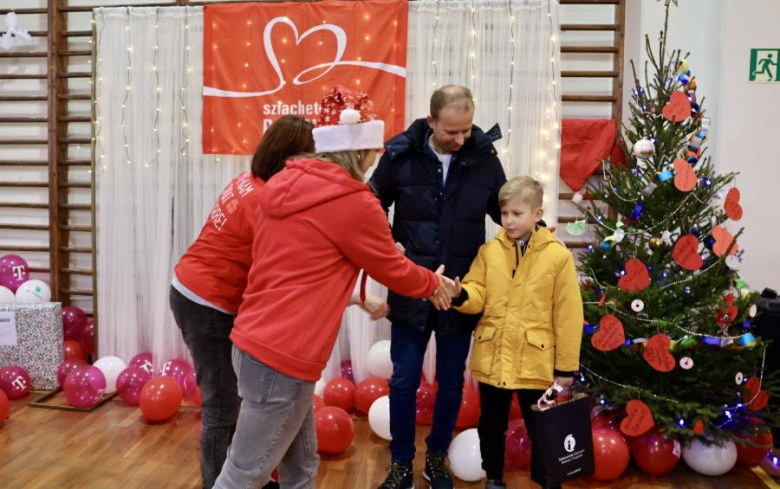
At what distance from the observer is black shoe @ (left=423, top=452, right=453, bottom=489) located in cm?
291

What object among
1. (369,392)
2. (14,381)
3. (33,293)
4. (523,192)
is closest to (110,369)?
(14,381)

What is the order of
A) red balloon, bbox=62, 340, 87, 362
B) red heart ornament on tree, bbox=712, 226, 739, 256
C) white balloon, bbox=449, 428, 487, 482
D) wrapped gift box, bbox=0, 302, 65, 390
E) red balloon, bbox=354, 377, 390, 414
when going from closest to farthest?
white balloon, bbox=449, 428, 487, 482
red heart ornament on tree, bbox=712, 226, 739, 256
red balloon, bbox=354, 377, 390, 414
wrapped gift box, bbox=0, 302, 65, 390
red balloon, bbox=62, 340, 87, 362

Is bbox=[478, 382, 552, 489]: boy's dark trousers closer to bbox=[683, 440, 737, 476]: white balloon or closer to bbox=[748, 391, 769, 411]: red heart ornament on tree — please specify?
bbox=[683, 440, 737, 476]: white balloon

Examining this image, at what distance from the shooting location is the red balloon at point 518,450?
3.24m

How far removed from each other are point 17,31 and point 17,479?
11.0 ft

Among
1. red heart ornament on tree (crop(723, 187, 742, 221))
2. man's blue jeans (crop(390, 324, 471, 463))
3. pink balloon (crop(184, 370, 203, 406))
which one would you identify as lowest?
pink balloon (crop(184, 370, 203, 406))

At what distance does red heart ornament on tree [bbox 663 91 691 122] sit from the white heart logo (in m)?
1.62

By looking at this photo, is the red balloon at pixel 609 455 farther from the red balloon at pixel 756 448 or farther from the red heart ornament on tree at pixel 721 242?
the red heart ornament on tree at pixel 721 242

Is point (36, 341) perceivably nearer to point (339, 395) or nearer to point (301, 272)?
point (339, 395)

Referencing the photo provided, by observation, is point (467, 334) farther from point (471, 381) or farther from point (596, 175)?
point (596, 175)

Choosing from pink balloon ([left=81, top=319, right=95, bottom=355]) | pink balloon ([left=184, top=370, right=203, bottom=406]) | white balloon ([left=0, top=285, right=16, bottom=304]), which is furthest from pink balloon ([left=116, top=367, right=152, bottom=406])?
white balloon ([left=0, top=285, right=16, bottom=304])

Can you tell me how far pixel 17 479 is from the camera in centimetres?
311

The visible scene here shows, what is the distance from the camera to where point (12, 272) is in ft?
15.8

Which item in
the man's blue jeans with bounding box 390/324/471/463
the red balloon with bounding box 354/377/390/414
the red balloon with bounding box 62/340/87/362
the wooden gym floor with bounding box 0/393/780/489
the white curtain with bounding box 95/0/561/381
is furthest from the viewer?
the red balloon with bounding box 62/340/87/362
